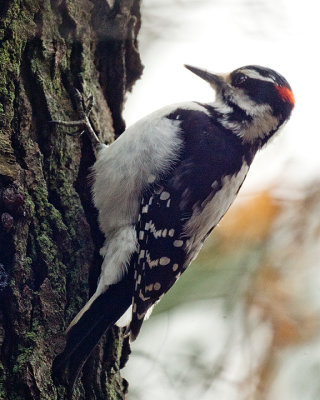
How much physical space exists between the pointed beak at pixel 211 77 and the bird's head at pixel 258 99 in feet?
0.18

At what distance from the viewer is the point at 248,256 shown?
3895 mm

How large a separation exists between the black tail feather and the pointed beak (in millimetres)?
1363

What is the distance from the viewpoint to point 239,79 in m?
3.40

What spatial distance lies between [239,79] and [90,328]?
1.74 meters

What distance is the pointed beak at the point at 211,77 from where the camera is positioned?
349 centimetres

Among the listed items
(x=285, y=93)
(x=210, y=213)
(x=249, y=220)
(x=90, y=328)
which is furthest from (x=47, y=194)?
(x=249, y=220)

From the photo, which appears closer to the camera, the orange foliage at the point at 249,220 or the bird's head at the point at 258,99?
the bird's head at the point at 258,99

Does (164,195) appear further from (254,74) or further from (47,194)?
(254,74)

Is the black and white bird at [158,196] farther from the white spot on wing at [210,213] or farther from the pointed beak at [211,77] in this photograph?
the pointed beak at [211,77]

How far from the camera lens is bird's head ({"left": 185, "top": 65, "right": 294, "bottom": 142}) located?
3278mm

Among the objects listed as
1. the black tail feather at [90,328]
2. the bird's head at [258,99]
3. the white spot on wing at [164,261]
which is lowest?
the black tail feather at [90,328]

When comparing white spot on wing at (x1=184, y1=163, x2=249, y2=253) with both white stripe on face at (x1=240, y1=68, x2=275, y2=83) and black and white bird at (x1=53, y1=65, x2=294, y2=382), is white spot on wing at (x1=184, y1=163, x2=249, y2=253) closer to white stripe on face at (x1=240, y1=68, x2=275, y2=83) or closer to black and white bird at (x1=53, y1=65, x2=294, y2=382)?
black and white bird at (x1=53, y1=65, x2=294, y2=382)

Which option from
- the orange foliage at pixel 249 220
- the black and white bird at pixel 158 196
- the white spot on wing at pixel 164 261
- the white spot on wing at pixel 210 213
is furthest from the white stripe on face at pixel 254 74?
the white spot on wing at pixel 164 261

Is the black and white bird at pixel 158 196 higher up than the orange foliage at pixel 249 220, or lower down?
higher up
